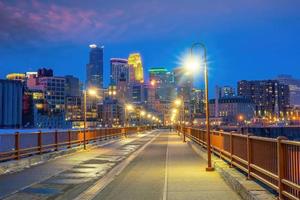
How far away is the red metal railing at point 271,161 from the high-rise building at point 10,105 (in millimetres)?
154218

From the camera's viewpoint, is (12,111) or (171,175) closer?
(171,175)

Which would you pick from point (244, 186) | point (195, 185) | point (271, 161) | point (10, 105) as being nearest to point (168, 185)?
point (195, 185)

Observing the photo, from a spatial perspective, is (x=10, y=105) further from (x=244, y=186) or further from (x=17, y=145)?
(x=244, y=186)

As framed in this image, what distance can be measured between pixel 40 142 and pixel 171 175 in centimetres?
1091

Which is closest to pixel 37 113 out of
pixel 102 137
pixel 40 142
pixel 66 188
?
pixel 102 137

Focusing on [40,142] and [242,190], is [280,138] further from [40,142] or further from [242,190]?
[40,142]

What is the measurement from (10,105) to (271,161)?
541ft

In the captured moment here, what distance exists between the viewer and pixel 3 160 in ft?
70.9

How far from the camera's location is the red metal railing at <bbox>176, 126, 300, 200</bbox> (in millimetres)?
9672

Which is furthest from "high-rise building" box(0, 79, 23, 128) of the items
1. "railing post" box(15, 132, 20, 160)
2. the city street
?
the city street

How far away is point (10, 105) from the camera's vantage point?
168875 mm

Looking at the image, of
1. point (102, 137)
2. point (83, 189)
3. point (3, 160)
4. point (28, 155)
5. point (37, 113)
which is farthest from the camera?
point (37, 113)

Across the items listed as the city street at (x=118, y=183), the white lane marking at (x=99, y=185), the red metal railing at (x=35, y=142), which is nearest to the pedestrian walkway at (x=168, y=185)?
the city street at (x=118, y=183)

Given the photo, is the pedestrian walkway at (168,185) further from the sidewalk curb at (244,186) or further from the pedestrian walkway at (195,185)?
the sidewalk curb at (244,186)
